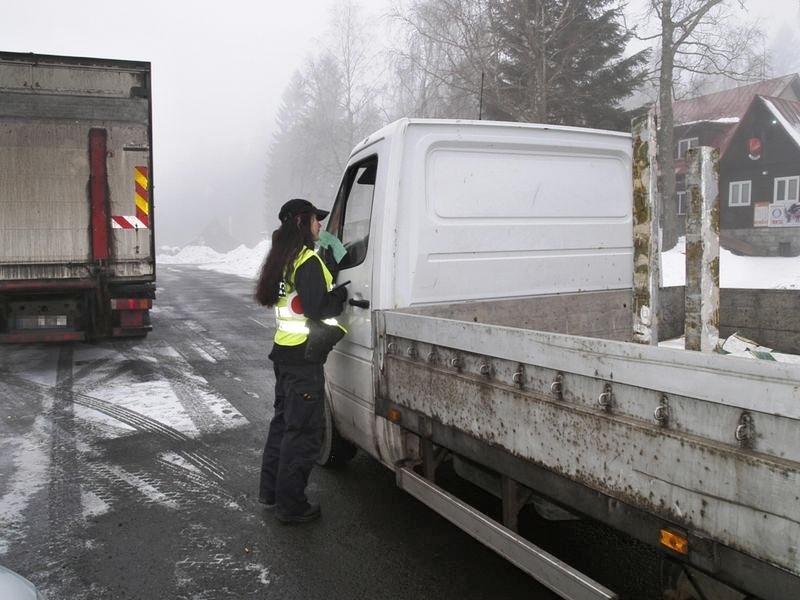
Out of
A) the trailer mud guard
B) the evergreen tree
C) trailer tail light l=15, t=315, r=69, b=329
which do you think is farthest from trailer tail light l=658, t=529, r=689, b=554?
the evergreen tree

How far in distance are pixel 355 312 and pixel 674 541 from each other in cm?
231

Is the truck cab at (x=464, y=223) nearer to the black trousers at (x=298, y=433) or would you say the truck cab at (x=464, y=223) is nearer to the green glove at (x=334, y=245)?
the green glove at (x=334, y=245)

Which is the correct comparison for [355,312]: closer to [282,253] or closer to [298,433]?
[282,253]

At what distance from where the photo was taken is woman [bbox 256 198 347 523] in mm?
3658

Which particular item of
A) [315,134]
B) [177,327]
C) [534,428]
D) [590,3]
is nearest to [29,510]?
[534,428]

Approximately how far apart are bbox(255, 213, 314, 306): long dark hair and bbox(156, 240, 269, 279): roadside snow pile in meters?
12.5

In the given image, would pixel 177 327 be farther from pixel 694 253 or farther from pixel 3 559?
pixel 694 253

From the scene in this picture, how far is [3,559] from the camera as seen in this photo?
3297 millimetres

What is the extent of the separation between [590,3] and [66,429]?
21032 millimetres

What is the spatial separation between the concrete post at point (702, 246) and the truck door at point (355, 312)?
5.34 feet

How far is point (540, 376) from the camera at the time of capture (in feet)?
7.45

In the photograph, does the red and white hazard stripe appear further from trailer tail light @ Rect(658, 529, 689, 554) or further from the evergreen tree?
the evergreen tree

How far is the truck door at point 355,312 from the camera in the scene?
3660 mm

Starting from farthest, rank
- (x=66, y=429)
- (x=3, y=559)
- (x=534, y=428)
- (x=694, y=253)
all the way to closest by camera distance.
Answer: (x=66, y=429) < (x=3, y=559) < (x=694, y=253) < (x=534, y=428)
